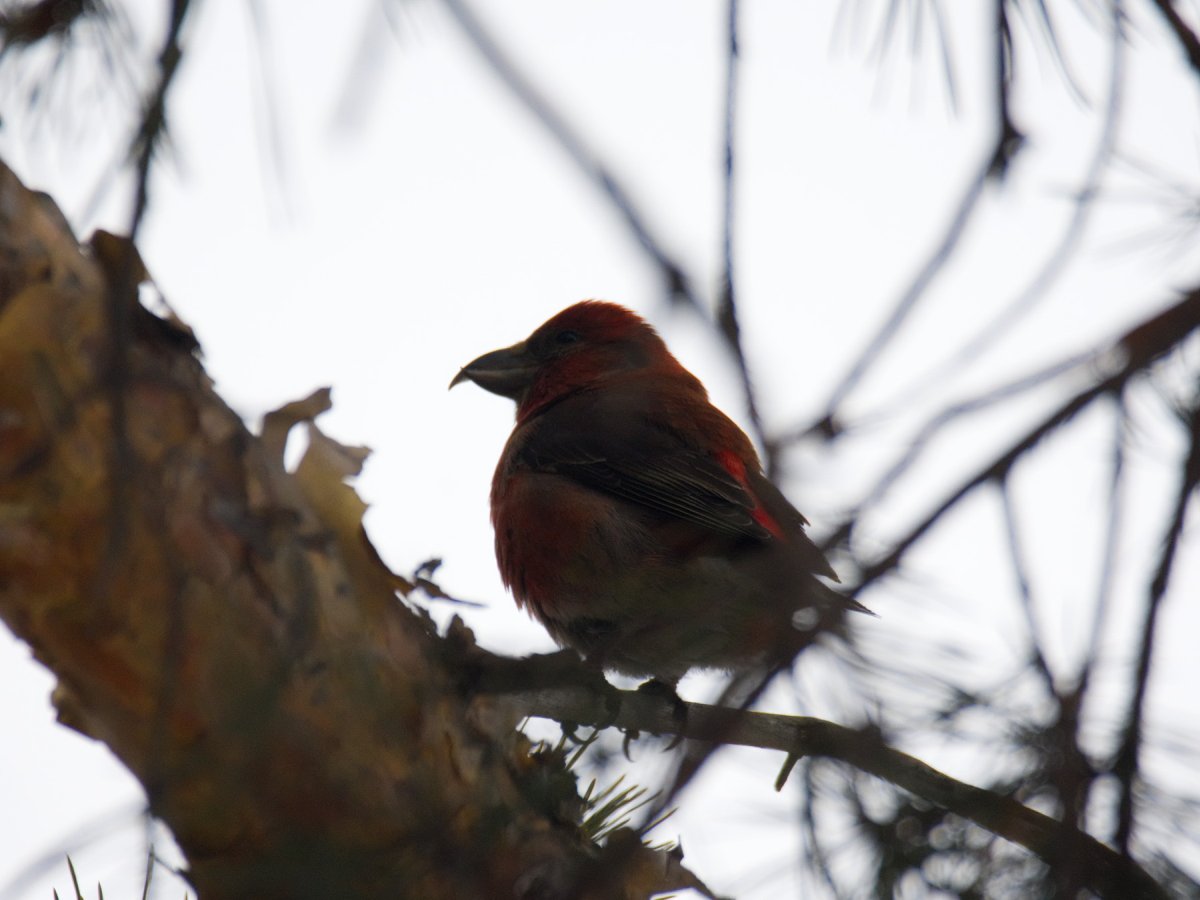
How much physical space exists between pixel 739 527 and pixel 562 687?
1.23m

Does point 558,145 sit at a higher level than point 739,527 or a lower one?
lower

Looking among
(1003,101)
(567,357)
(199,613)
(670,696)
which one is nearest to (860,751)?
(1003,101)

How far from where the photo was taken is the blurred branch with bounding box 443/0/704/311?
1169 millimetres

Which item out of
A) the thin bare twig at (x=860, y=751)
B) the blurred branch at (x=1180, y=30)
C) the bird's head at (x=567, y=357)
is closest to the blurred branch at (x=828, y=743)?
the thin bare twig at (x=860, y=751)

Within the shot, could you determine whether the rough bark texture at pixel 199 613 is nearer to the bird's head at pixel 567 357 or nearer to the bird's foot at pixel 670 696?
the bird's foot at pixel 670 696

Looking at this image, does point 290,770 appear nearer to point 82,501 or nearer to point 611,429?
point 82,501

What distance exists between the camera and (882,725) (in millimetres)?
1574

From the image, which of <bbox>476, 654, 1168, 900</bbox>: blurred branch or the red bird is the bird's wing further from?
<bbox>476, 654, 1168, 900</bbox>: blurred branch

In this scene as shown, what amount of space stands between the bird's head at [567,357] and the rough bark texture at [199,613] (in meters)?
A: 2.88

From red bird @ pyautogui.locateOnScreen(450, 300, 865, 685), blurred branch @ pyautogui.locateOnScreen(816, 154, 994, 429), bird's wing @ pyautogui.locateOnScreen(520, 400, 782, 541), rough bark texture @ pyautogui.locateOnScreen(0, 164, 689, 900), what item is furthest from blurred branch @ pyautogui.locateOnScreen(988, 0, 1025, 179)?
bird's wing @ pyautogui.locateOnScreen(520, 400, 782, 541)

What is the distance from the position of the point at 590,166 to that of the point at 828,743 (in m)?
1.63

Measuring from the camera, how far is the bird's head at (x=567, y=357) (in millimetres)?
4988

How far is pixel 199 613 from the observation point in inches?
75.0

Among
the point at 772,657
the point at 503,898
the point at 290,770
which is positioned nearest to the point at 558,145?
the point at 772,657
